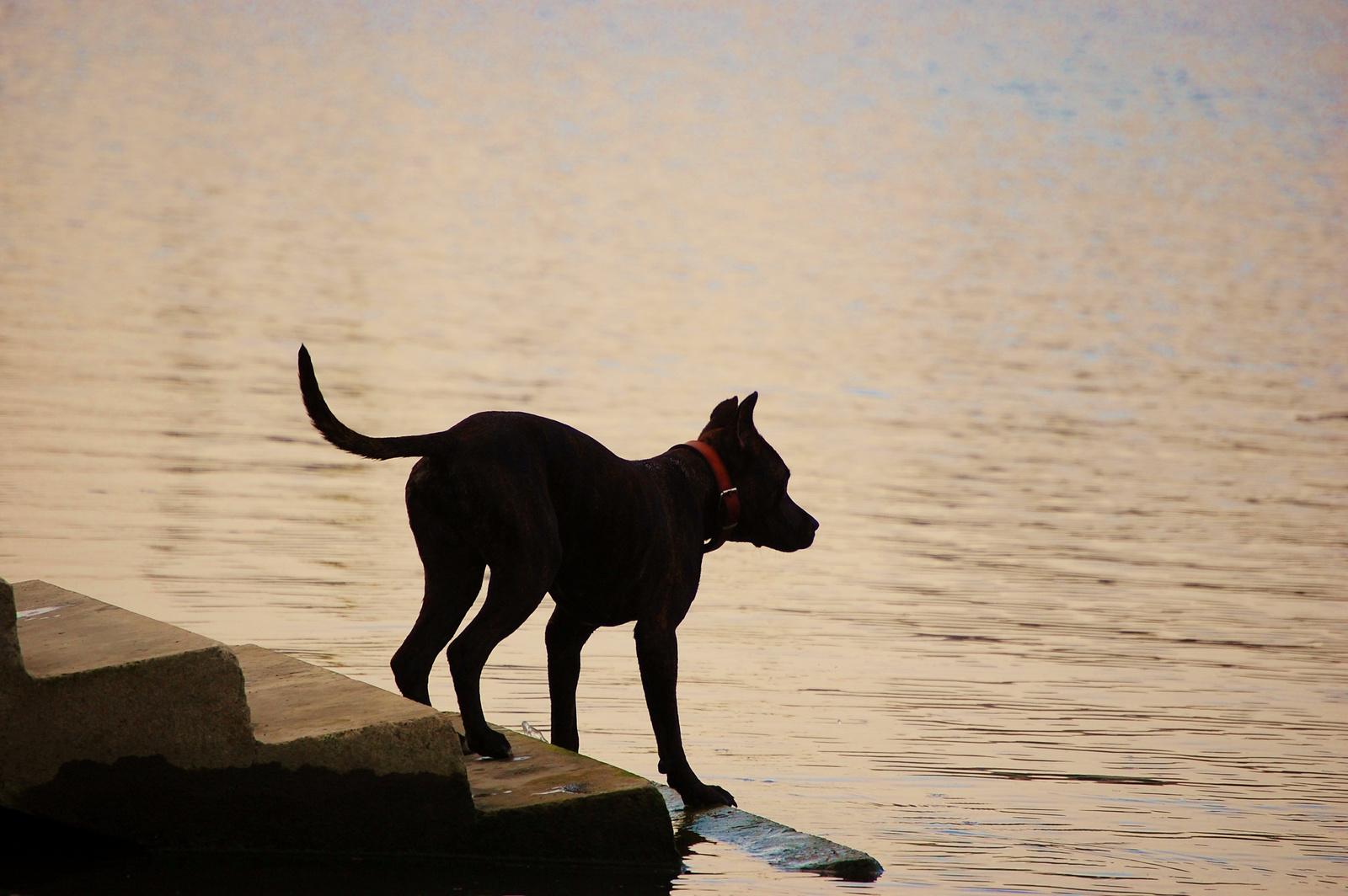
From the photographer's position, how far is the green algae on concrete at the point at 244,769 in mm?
5727

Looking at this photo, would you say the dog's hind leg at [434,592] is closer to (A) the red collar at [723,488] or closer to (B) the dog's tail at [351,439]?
(B) the dog's tail at [351,439]

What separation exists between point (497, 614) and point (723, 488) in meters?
1.32

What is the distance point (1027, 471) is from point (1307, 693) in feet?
22.8

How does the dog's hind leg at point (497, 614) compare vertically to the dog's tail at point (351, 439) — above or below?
below

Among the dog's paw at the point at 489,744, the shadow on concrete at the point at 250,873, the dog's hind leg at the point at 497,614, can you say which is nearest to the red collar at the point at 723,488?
the dog's hind leg at the point at 497,614

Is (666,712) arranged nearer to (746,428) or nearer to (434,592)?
(434,592)

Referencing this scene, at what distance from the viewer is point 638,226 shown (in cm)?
3972

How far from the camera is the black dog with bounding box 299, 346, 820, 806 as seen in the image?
6461mm

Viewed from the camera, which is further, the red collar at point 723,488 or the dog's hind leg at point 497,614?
the red collar at point 723,488

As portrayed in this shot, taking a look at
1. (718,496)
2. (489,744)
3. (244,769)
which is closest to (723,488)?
(718,496)

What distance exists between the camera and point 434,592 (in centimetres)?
670

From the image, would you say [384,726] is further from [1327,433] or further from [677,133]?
[677,133]

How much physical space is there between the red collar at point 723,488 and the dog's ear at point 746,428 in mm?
118

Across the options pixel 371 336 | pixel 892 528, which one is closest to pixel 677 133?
pixel 371 336
